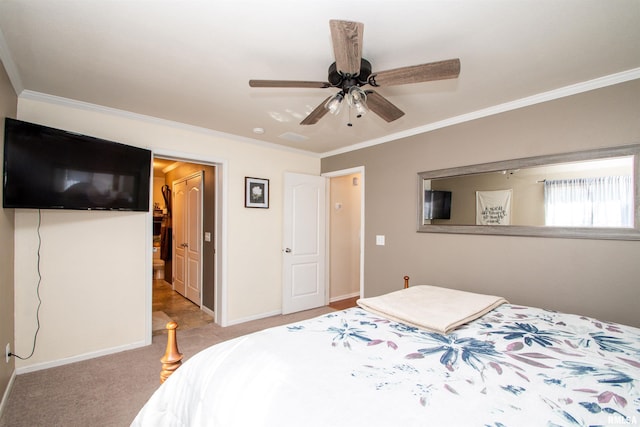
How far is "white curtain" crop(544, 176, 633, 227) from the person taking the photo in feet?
6.70

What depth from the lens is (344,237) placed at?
491cm

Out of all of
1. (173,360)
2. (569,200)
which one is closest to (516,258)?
(569,200)

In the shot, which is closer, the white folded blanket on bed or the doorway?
the white folded blanket on bed

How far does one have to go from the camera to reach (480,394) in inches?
37.7

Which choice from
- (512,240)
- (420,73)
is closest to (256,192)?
(420,73)

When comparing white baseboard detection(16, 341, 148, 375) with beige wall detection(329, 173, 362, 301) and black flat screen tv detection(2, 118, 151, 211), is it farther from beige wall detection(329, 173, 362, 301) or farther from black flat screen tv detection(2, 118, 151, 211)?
beige wall detection(329, 173, 362, 301)

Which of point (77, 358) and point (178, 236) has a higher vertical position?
point (178, 236)

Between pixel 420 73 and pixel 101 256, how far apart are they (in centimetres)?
318

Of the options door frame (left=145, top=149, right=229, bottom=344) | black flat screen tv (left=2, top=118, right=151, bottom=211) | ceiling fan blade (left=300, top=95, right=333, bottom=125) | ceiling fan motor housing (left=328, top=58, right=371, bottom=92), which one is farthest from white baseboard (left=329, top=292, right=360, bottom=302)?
ceiling fan motor housing (left=328, top=58, right=371, bottom=92)

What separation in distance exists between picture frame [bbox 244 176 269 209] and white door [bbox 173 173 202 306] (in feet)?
3.27

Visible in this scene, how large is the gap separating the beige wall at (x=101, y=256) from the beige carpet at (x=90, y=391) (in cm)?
17

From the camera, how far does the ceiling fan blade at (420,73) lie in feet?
4.81

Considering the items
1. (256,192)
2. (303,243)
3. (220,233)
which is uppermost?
(256,192)

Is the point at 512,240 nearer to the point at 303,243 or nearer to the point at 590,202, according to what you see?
the point at 590,202
